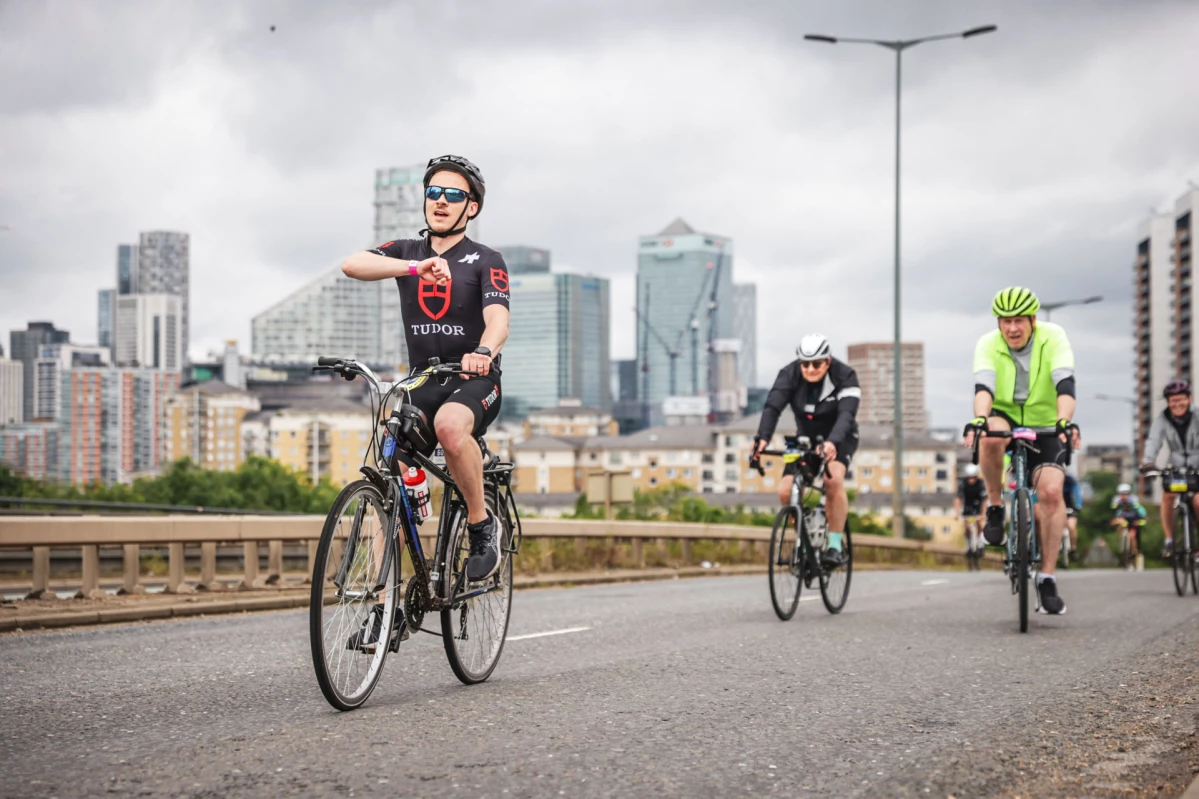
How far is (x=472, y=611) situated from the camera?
6082 millimetres

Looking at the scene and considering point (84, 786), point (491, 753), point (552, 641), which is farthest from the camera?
point (552, 641)

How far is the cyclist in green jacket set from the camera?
8.76 m

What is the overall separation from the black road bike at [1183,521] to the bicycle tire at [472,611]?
7987mm

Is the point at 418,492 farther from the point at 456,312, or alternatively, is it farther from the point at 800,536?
the point at 800,536

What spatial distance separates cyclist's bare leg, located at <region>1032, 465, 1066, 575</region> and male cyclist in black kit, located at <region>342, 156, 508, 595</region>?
14.1 ft

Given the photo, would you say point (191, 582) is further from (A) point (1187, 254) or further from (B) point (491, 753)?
(A) point (1187, 254)

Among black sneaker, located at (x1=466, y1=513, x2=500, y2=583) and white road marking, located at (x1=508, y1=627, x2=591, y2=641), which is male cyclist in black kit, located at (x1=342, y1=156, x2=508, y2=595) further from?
white road marking, located at (x1=508, y1=627, x2=591, y2=641)

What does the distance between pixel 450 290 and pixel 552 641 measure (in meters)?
3.05

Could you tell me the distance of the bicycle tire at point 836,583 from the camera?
1023 cm

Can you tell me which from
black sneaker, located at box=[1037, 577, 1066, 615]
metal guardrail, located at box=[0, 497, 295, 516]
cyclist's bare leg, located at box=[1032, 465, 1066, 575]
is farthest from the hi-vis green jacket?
metal guardrail, located at box=[0, 497, 295, 516]

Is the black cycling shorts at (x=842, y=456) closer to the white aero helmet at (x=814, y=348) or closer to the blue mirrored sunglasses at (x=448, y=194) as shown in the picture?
the white aero helmet at (x=814, y=348)

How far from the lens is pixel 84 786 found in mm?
3834

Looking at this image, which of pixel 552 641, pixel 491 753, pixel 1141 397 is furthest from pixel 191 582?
Result: pixel 1141 397

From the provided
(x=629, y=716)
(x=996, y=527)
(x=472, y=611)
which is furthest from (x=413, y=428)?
(x=996, y=527)
